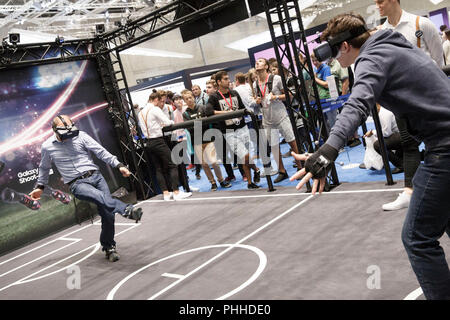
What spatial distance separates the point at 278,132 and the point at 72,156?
11.3ft

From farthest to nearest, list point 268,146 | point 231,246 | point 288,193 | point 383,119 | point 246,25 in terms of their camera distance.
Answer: point 246,25 < point 268,146 < point 288,193 < point 383,119 < point 231,246

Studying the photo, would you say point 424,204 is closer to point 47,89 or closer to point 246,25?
point 47,89

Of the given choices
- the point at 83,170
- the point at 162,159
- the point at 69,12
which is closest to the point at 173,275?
the point at 83,170

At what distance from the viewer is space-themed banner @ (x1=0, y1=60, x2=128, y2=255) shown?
8227 mm

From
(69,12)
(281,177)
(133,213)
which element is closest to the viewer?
(133,213)

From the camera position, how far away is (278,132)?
7.53 m

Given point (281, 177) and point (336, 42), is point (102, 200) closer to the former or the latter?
point (281, 177)

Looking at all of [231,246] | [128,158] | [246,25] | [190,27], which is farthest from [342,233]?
[246,25]

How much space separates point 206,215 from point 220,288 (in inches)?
115

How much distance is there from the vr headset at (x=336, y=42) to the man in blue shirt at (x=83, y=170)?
11.7 feet

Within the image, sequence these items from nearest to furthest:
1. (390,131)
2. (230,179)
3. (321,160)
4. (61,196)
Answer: (321,160), (390,131), (61,196), (230,179)

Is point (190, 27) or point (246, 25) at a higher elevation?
point (246, 25)

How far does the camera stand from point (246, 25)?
79.5ft

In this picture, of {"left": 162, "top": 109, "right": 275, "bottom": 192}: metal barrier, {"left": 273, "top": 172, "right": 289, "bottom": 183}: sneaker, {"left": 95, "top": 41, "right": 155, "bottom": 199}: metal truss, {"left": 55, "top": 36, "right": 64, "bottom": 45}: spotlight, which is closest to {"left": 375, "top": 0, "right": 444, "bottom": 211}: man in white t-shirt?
{"left": 162, "top": 109, "right": 275, "bottom": 192}: metal barrier
